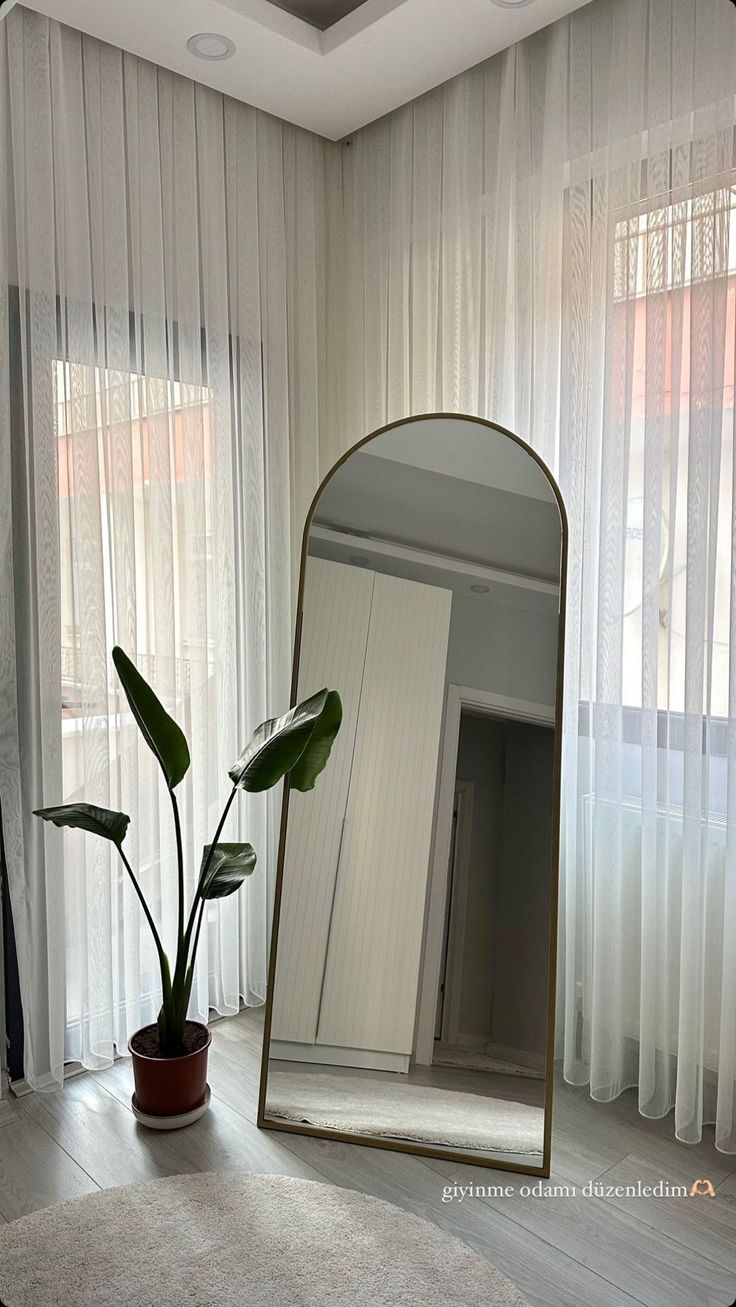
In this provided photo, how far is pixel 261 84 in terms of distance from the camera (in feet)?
8.27

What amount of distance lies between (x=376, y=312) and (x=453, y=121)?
0.53 metres

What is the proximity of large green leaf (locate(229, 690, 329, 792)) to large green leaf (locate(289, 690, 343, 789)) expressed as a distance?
5 centimetres

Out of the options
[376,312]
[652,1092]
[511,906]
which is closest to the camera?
[511,906]

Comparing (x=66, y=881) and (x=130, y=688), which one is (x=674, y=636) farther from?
(x=66, y=881)

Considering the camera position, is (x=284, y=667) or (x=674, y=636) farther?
(x=284, y=667)

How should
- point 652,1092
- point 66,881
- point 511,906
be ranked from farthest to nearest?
point 66,881
point 652,1092
point 511,906

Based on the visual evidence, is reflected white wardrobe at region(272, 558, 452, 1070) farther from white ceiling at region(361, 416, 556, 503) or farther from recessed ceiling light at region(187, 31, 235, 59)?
recessed ceiling light at region(187, 31, 235, 59)

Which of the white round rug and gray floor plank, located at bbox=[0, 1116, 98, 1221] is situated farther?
gray floor plank, located at bbox=[0, 1116, 98, 1221]

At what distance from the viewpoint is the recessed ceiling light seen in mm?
2293

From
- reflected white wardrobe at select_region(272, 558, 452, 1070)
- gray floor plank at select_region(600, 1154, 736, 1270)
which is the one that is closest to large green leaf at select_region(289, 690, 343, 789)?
reflected white wardrobe at select_region(272, 558, 452, 1070)

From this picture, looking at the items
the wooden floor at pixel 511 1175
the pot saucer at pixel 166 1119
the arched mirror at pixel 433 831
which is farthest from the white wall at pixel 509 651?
the pot saucer at pixel 166 1119

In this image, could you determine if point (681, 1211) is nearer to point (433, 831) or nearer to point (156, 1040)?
point (433, 831)

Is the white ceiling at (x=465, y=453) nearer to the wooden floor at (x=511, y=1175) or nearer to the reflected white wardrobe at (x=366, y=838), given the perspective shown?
the reflected white wardrobe at (x=366, y=838)

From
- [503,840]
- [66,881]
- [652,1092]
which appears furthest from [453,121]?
[652,1092]
